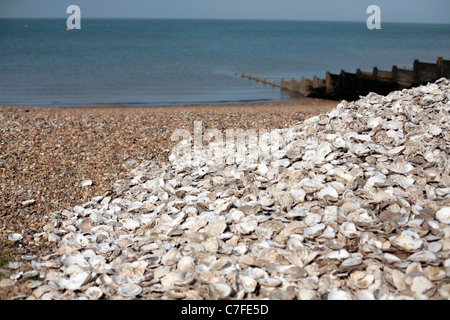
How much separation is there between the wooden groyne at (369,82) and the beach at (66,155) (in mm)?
6502

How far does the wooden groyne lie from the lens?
14.4m

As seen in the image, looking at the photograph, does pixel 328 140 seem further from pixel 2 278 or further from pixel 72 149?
pixel 72 149

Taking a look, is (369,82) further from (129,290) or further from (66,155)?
(129,290)

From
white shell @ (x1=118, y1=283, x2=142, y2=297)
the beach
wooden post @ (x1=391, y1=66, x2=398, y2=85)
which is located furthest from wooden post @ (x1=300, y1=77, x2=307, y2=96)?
A: white shell @ (x1=118, y1=283, x2=142, y2=297)

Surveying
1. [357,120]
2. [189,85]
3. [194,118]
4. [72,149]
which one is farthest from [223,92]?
[357,120]

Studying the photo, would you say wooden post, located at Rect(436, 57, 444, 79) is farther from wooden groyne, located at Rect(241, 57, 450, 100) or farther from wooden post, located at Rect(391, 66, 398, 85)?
wooden post, located at Rect(391, 66, 398, 85)

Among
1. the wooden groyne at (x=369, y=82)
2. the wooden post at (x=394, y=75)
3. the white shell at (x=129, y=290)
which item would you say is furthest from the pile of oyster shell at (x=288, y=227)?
the wooden post at (x=394, y=75)

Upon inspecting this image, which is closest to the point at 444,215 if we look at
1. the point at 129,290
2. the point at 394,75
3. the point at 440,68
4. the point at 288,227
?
the point at 288,227

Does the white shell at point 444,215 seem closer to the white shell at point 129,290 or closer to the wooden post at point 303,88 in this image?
the white shell at point 129,290

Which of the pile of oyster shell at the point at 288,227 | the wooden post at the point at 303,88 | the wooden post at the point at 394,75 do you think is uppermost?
the wooden post at the point at 394,75

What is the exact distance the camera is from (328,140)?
471cm

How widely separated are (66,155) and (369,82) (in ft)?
42.7

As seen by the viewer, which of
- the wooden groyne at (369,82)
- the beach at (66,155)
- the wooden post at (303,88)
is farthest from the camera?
the wooden post at (303,88)

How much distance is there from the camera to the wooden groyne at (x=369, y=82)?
14.4m
